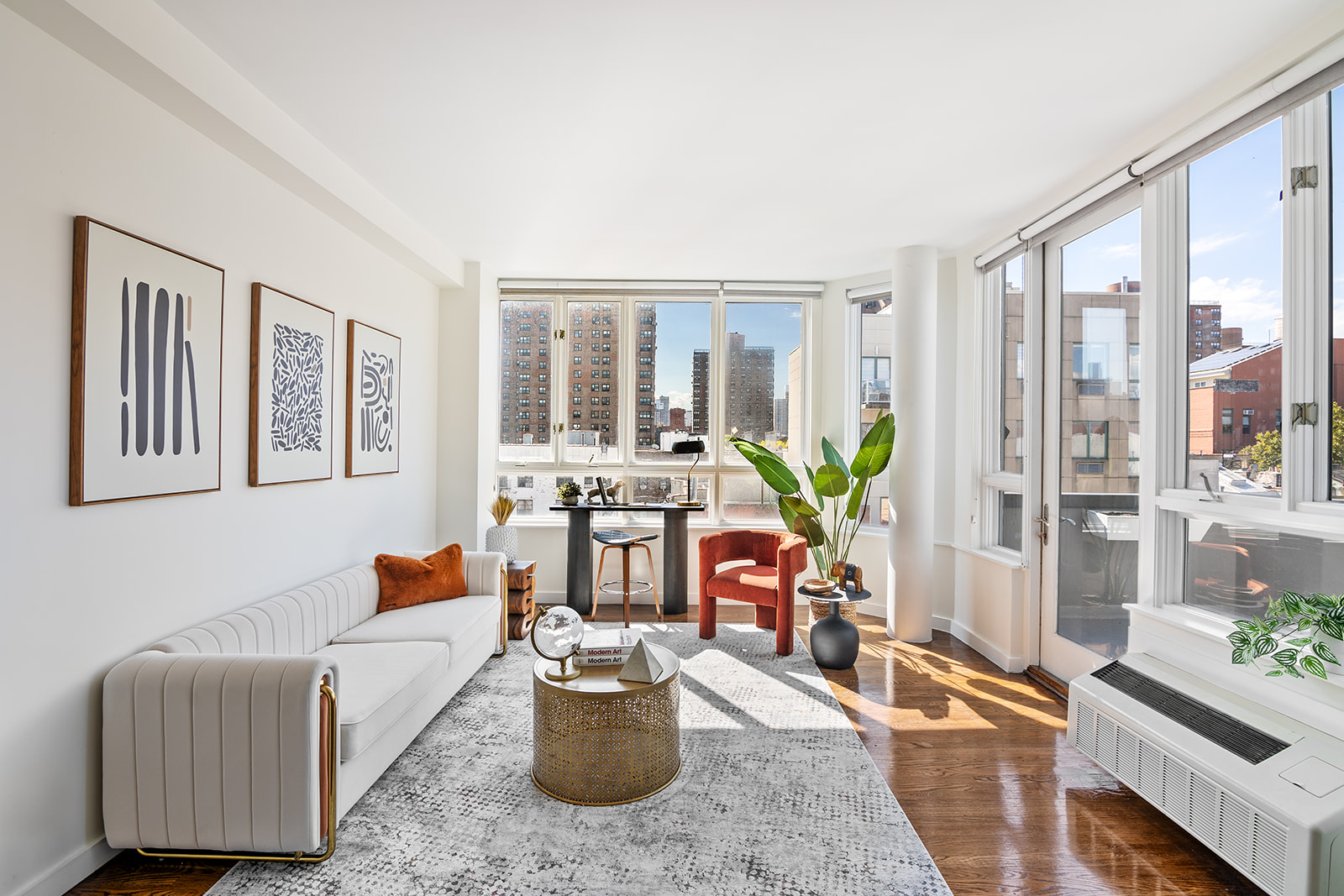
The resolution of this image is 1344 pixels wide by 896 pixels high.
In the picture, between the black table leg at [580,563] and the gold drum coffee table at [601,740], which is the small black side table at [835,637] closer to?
the gold drum coffee table at [601,740]

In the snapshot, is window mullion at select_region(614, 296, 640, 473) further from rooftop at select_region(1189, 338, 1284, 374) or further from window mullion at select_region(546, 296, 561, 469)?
rooftop at select_region(1189, 338, 1284, 374)

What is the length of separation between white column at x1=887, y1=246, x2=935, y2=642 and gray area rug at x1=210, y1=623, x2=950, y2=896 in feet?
5.00

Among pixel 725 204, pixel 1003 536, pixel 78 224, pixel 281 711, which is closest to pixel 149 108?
pixel 78 224

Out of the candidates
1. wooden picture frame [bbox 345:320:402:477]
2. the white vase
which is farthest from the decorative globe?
the white vase

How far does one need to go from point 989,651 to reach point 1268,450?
7.18 ft

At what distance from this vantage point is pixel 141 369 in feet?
7.19

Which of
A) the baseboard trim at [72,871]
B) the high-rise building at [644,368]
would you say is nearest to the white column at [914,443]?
the high-rise building at [644,368]

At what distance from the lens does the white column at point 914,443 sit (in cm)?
434

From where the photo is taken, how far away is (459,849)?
212cm

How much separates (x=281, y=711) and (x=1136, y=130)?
13.3 ft

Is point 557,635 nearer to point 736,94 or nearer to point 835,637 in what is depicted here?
point 835,637

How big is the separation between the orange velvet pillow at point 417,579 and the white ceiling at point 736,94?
6.89 feet

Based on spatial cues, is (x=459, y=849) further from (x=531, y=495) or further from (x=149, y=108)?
(x=531, y=495)

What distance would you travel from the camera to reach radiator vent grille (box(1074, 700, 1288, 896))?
5.73 feet
